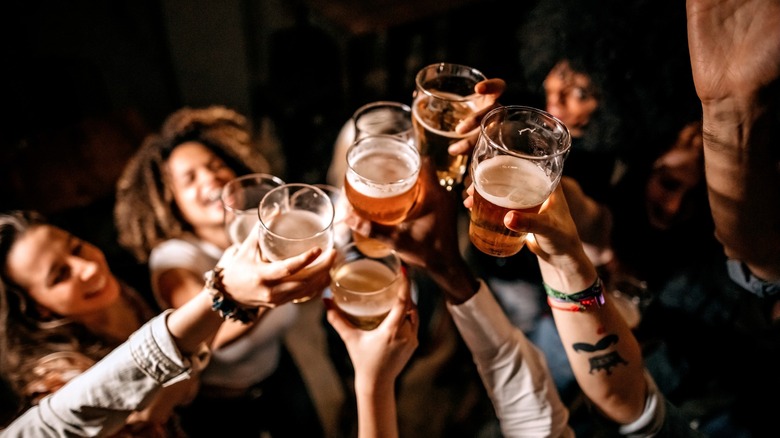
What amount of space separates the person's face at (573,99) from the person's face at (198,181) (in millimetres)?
1664

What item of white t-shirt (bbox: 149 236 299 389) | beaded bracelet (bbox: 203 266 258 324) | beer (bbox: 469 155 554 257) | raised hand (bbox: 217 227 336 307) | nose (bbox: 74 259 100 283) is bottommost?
white t-shirt (bbox: 149 236 299 389)

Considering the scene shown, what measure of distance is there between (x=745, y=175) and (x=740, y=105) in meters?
0.23

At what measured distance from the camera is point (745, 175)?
1.53 meters

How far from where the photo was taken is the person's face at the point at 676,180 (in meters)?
2.30

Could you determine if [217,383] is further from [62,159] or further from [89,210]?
[62,159]

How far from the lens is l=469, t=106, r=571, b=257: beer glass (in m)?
1.21

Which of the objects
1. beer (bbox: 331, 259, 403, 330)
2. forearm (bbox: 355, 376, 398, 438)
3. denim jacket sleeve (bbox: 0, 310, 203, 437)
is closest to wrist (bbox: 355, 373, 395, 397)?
forearm (bbox: 355, 376, 398, 438)

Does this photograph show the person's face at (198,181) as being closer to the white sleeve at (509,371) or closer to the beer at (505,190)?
the white sleeve at (509,371)

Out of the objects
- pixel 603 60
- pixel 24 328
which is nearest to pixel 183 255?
pixel 24 328

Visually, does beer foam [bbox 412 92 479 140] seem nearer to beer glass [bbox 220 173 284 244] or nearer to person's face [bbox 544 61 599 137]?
beer glass [bbox 220 173 284 244]

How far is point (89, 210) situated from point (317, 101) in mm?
1589

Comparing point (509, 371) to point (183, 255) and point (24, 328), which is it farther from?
point (24, 328)

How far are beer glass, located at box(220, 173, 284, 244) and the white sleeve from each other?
77cm

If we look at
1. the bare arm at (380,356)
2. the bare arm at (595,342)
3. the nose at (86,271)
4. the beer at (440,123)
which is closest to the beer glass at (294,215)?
the bare arm at (380,356)
